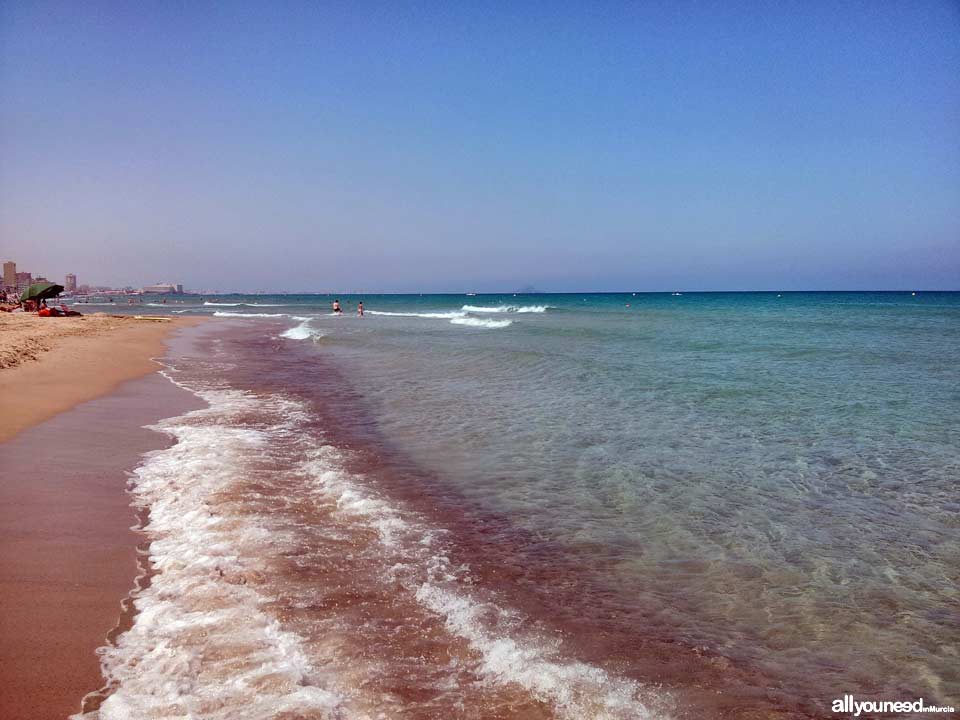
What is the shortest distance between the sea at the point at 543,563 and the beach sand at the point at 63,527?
8.0 inches

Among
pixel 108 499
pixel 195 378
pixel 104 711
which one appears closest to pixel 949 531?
pixel 104 711

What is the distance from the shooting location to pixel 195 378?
15234mm

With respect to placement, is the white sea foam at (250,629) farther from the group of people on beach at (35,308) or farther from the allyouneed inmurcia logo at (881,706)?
the group of people on beach at (35,308)

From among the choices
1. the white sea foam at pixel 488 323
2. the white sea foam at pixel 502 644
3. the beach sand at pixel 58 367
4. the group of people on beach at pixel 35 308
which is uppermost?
the group of people on beach at pixel 35 308

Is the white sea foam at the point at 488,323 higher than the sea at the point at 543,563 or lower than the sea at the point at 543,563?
higher

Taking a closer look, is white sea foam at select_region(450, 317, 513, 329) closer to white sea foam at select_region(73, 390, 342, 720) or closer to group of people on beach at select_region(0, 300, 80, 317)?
group of people on beach at select_region(0, 300, 80, 317)

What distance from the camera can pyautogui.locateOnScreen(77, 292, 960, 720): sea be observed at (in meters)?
3.19

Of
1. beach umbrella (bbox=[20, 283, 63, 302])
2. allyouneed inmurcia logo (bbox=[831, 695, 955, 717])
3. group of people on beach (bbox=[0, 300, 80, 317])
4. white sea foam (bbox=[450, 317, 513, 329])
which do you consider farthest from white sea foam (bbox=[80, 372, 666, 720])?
beach umbrella (bbox=[20, 283, 63, 302])

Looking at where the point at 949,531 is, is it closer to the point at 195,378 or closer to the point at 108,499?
the point at 108,499

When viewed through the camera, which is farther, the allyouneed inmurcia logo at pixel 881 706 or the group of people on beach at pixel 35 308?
the group of people on beach at pixel 35 308

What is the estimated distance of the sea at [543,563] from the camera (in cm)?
319

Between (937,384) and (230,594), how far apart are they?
16.2 metres

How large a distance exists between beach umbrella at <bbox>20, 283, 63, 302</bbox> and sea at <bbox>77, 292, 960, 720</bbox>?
40.3m

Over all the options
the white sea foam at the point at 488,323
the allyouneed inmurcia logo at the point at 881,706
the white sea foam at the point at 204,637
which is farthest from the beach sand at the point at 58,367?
the white sea foam at the point at 488,323
